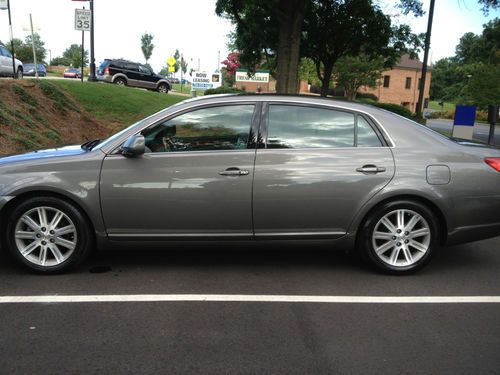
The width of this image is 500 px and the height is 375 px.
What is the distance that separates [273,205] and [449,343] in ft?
5.89

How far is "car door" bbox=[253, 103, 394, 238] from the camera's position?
14.5 feet

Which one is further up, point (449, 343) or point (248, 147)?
point (248, 147)

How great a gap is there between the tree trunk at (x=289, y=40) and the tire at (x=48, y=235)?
1267 centimetres

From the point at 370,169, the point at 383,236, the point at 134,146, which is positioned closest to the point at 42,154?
the point at 134,146

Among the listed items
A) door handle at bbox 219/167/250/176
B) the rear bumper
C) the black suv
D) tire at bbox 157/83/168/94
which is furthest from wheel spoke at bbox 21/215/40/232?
tire at bbox 157/83/168/94

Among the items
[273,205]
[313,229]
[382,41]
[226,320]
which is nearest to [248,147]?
[273,205]

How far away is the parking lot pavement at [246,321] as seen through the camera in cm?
308

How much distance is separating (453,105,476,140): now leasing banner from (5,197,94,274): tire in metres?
11.6

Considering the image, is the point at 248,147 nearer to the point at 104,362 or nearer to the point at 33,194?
the point at 33,194

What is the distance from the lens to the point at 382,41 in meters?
24.5

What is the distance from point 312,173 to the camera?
4441 millimetres

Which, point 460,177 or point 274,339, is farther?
point 460,177

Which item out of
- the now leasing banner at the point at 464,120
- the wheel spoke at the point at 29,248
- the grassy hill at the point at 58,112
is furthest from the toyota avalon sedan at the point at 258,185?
the now leasing banner at the point at 464,120

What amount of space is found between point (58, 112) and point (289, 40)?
25.8 ft
